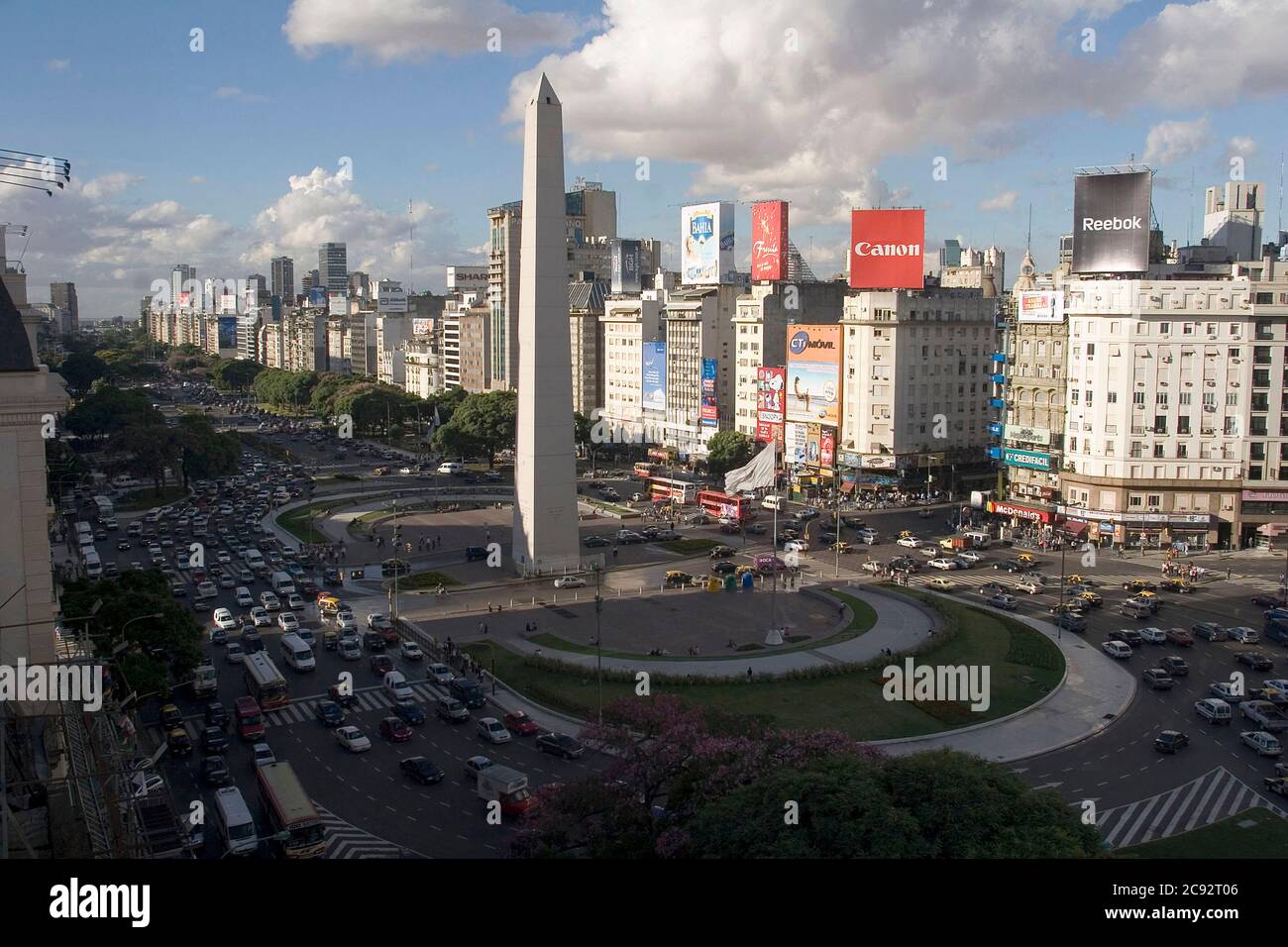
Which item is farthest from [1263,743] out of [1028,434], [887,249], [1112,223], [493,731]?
[887,249]

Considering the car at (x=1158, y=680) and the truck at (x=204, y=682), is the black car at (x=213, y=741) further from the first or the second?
the car at (x=1158, y=680)

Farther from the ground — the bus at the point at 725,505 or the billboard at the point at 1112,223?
the billboard at the point at 1112,223

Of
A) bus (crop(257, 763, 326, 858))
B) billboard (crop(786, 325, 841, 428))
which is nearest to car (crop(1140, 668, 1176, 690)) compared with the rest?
bus (crop(257, 763, 326, 858))

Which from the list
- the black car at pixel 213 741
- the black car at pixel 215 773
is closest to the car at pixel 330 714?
the black car at pixel 213 741
